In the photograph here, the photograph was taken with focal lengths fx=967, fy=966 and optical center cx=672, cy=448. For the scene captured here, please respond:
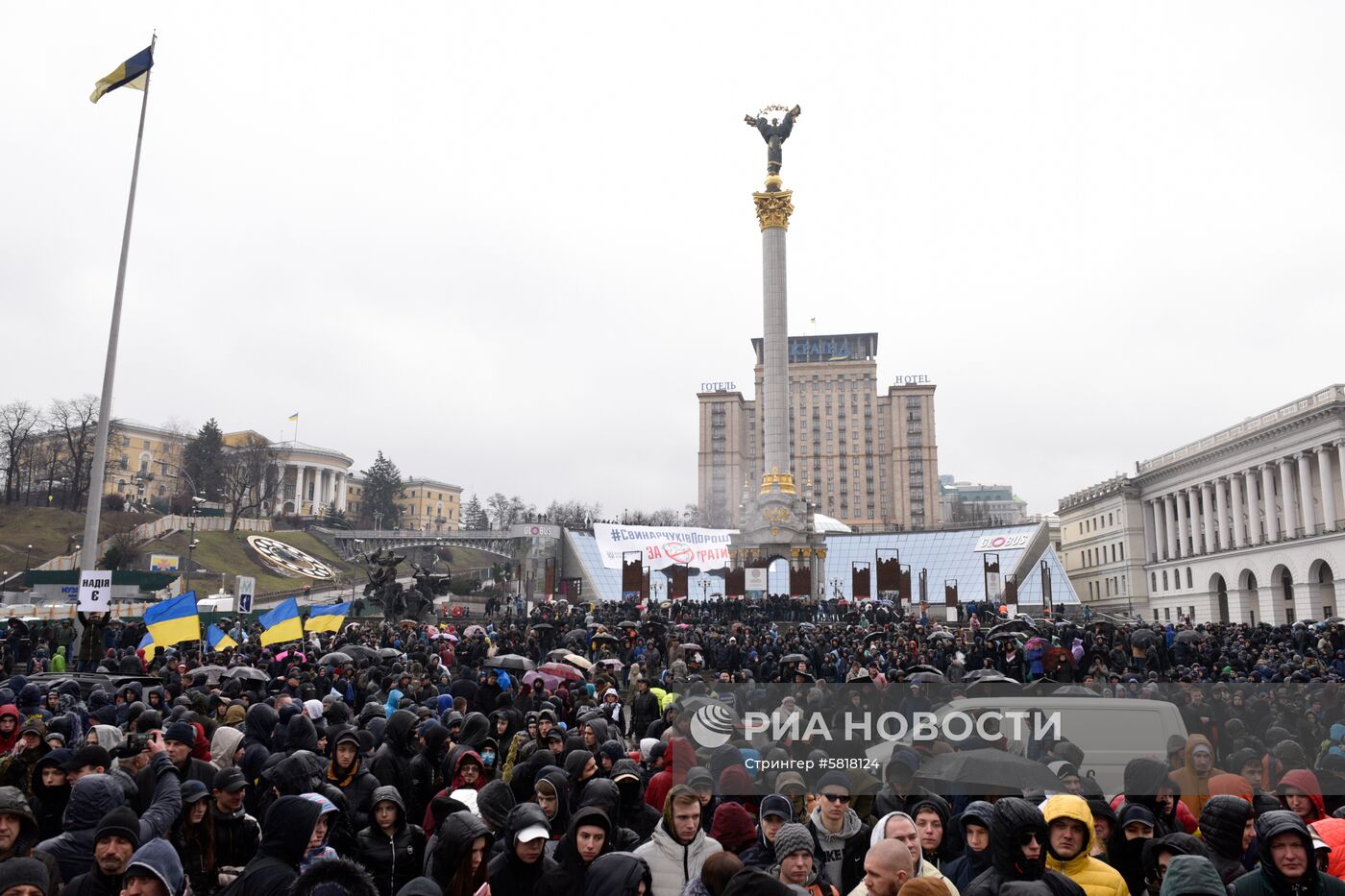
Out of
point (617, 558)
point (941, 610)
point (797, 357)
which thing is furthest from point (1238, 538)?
point (797, 357)

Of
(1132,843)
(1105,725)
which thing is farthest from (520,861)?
(1105,725)

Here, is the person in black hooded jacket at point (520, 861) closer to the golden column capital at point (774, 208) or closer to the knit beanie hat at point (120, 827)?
the knit beanie hat at point (120, 827)

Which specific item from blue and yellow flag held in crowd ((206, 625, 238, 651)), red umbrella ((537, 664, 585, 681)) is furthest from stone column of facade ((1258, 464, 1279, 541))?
blue and yellow flag held in crowd ((206, 625, 238, 651))

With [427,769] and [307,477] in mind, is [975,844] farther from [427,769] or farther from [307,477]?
[307,477]

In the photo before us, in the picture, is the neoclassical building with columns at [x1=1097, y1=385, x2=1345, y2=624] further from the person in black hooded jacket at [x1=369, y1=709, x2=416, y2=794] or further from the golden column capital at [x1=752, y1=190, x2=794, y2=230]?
the person in black hooded jacket at [x1=369, y1=709, x2=416, y2=794]

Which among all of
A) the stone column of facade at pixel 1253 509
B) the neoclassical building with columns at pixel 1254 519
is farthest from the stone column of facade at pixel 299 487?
the stone column of facade at pixel 1253 509

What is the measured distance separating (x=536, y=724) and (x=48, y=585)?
145 ft

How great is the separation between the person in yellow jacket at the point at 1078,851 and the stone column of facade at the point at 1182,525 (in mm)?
72260

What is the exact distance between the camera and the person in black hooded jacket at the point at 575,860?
473 centimetres

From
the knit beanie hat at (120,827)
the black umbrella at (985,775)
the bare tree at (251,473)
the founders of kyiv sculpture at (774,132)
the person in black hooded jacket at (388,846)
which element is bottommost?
the person in black hooded jacket at (388,846)

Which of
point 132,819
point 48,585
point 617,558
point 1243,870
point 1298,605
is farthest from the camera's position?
point 617,558

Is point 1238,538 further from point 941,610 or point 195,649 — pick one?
point 195,649

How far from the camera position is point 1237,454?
60594mm

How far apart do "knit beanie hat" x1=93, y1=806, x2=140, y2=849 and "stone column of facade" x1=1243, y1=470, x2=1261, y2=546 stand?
66.1 m
